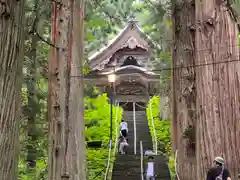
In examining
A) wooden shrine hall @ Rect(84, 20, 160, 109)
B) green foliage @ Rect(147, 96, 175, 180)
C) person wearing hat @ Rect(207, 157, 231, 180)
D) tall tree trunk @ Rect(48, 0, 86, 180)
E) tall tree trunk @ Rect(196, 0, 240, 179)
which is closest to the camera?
person wearing hat @ Rect(207, 157, 231, 180)

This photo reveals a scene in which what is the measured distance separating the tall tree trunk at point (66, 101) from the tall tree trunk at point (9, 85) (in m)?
3.47

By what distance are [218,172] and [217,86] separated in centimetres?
112

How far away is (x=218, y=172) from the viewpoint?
17.2ft

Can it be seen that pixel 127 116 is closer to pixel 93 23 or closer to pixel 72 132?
pixel 93 23

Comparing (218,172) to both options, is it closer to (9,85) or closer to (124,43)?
(9,85)

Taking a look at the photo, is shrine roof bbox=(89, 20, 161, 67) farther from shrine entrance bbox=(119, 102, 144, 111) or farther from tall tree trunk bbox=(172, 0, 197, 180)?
tall tree trunk bbox=(172, 0, 197, 180)

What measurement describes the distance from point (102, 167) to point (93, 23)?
505cm

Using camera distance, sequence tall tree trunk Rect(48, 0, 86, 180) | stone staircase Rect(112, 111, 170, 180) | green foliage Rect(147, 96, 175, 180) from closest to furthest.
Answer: tall tree trunk Rect(48, 0, 86, 180) → stone staircase Rect(112, 111, 170, 180) → green foliage Rect(147, 96, 175, 180)

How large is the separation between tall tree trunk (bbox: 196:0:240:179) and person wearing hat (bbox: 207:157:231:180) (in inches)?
3.8

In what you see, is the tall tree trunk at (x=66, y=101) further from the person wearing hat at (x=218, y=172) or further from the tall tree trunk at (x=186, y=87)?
the person wearing hat at (x=218, y=172)

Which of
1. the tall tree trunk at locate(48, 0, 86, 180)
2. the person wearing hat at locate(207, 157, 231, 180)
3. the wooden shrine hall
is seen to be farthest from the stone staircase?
the person wearing hat at locate(207, 157, 231, 180)

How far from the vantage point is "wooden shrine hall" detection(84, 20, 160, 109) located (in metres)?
23.7

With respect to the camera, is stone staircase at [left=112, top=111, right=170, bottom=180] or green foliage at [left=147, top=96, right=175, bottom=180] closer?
stone staircase at [left=112, top=111, right=170, bottom=180]

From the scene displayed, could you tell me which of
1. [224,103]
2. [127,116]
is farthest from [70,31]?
[127,116]
